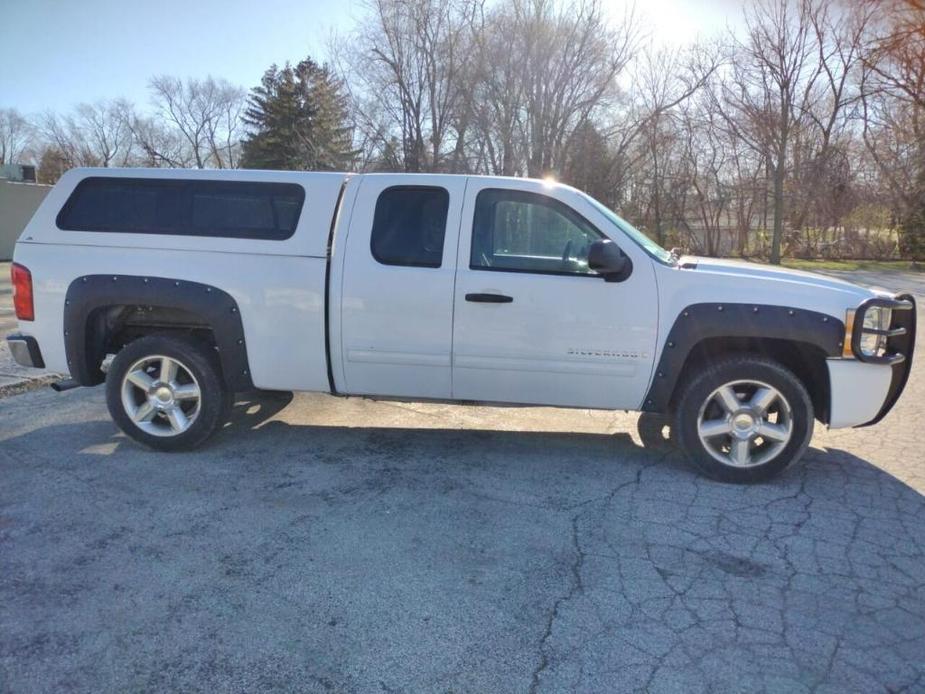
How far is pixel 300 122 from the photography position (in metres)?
35.8

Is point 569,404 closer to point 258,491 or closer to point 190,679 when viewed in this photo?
point 258,491

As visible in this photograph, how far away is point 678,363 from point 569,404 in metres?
0.80

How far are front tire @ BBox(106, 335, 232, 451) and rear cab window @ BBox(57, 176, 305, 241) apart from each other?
2.82 ft

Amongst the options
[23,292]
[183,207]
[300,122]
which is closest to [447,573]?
[183,207]

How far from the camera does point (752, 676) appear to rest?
8.37ft

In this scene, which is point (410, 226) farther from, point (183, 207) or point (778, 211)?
point (778, 211)

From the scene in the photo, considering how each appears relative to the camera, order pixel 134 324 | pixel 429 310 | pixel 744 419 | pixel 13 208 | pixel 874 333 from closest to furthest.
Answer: pixel 874 333, pixel 744 419, pixel 429 310, pixel 134 324, pixel 13 208

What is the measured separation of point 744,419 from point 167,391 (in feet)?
13.7

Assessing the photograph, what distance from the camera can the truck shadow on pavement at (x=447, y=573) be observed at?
2.58 metres

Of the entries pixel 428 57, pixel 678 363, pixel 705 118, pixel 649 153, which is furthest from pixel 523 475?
pixel 705 118

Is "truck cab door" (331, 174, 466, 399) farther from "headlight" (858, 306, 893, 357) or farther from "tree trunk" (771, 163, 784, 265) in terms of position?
"tree trunk" (771, 163, 784, 265)

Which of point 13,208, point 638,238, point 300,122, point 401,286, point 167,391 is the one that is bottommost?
point 167,391

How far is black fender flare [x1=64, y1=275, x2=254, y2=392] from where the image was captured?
15.2ft

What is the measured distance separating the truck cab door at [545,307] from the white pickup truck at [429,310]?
0.05 ft
